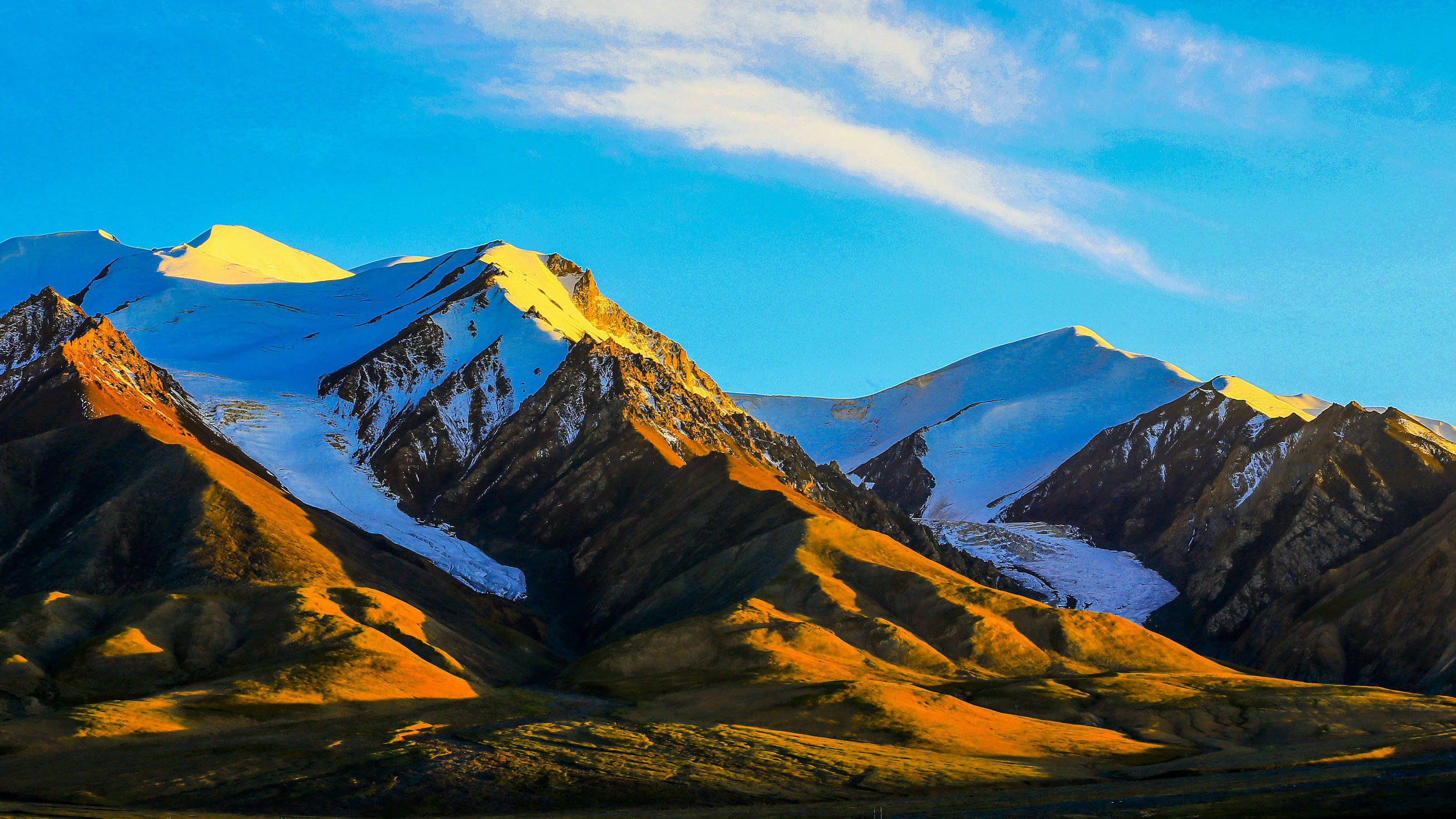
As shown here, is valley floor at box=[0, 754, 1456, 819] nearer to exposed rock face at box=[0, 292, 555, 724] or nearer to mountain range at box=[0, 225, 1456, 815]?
mountain range at box=[0, 225, 1456, 815]

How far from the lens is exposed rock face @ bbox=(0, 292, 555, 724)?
113062 millimetres

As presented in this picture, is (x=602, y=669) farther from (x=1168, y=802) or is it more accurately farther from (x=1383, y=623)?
(x=1383, y=623)

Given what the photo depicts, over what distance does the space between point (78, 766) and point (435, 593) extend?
89681 mm

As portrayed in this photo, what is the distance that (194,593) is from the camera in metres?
134

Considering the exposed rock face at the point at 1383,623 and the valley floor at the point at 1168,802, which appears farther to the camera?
the exposed rock face at the point at 1383,623

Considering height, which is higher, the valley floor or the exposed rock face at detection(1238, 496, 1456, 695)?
the exposed rock face at detection(1238, 496, 1456, 695)

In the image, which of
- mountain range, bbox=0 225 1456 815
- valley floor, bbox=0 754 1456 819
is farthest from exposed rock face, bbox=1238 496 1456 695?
valley floor, bbox=0 754 1456 819

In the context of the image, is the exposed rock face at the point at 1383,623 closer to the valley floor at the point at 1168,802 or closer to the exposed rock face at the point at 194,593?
the valley floor at the point at 1168,802

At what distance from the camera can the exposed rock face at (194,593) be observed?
11306cm

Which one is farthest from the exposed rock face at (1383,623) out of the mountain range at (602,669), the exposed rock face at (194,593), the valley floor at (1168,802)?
the exposed rock face at (194,593)

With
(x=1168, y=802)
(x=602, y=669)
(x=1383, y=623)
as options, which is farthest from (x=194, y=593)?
(x=1383, y=623)

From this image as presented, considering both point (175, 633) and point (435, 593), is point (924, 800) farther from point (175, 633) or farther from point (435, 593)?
point (435, 593)

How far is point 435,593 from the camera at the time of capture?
172 meters

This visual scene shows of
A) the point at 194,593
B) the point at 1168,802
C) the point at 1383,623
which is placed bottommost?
the point at 1168,802
